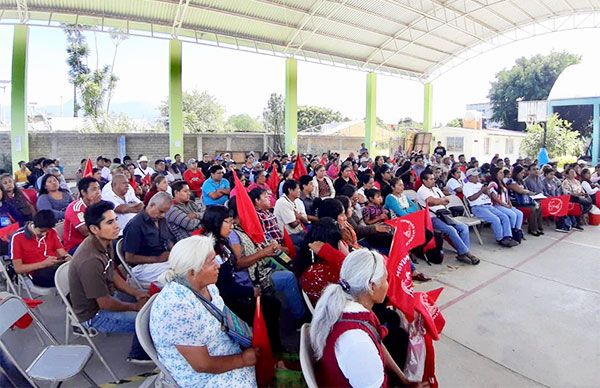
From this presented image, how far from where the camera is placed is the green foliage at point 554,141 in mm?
18938

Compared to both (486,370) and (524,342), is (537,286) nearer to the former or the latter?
(524,342)

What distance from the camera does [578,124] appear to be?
83.4 feet

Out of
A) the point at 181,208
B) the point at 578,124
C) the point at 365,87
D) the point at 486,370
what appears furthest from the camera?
the point at 578,124

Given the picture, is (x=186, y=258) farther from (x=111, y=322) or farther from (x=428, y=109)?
(x=428, y=109)

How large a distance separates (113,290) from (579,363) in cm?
346

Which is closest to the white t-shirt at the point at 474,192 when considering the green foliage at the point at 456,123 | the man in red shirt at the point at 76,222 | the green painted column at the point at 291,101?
the man in red shirt at the point at 76,222

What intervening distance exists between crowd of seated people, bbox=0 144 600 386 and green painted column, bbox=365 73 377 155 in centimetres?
1288

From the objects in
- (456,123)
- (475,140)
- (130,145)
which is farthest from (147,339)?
(456,123)

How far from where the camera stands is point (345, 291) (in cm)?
181

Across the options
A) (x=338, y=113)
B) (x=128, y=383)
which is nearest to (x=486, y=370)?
(x=128, y=383)

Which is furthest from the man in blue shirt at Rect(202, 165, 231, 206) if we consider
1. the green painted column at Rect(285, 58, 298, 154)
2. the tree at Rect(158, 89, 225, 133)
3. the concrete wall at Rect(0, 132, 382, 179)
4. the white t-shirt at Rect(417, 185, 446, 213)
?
the tree at Rect(158, 89, 225, 133)

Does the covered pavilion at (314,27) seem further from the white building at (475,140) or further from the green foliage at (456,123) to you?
the green foliage at (456,123)

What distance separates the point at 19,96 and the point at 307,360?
1275 centimetres

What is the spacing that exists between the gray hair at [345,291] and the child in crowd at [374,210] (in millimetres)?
2894
